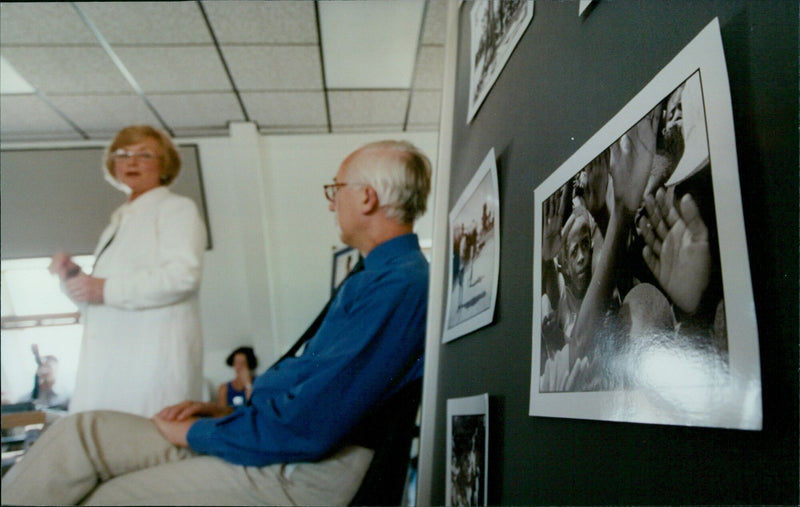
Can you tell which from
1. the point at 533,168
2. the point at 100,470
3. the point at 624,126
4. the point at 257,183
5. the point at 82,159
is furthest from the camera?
the point at 257,183

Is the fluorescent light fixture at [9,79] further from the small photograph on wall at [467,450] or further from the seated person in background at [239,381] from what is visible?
the small photograph on wall at [467,450]

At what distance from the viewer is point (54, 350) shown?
21.1 inches

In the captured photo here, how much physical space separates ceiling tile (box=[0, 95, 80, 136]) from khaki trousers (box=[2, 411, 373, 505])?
0.36 meters

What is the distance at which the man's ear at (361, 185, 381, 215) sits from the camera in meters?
0.61

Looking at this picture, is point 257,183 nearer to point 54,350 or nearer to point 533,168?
point 54,350

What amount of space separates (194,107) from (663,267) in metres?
0.71

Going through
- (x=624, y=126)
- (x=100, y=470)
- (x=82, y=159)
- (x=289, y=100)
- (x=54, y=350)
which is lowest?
(x=100, y=470)

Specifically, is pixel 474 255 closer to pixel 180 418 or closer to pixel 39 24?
pixel 180 418

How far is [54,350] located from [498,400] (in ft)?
1.62

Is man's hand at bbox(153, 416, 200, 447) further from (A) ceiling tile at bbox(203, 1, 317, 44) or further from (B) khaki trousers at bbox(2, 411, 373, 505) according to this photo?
(A) ceiling tile at bbox(203, 1, 317, 44)

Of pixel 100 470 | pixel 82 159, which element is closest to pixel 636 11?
pixel 100 470

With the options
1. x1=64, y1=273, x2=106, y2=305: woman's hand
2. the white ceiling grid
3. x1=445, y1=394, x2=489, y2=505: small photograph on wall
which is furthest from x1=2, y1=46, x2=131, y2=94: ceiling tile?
x1=445, y1=394, x2=489, y2=505: small photograph on wall

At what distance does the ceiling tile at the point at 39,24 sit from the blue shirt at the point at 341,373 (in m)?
0.46

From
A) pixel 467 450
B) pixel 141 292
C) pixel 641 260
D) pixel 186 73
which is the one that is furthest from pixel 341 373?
pixel 186 73
